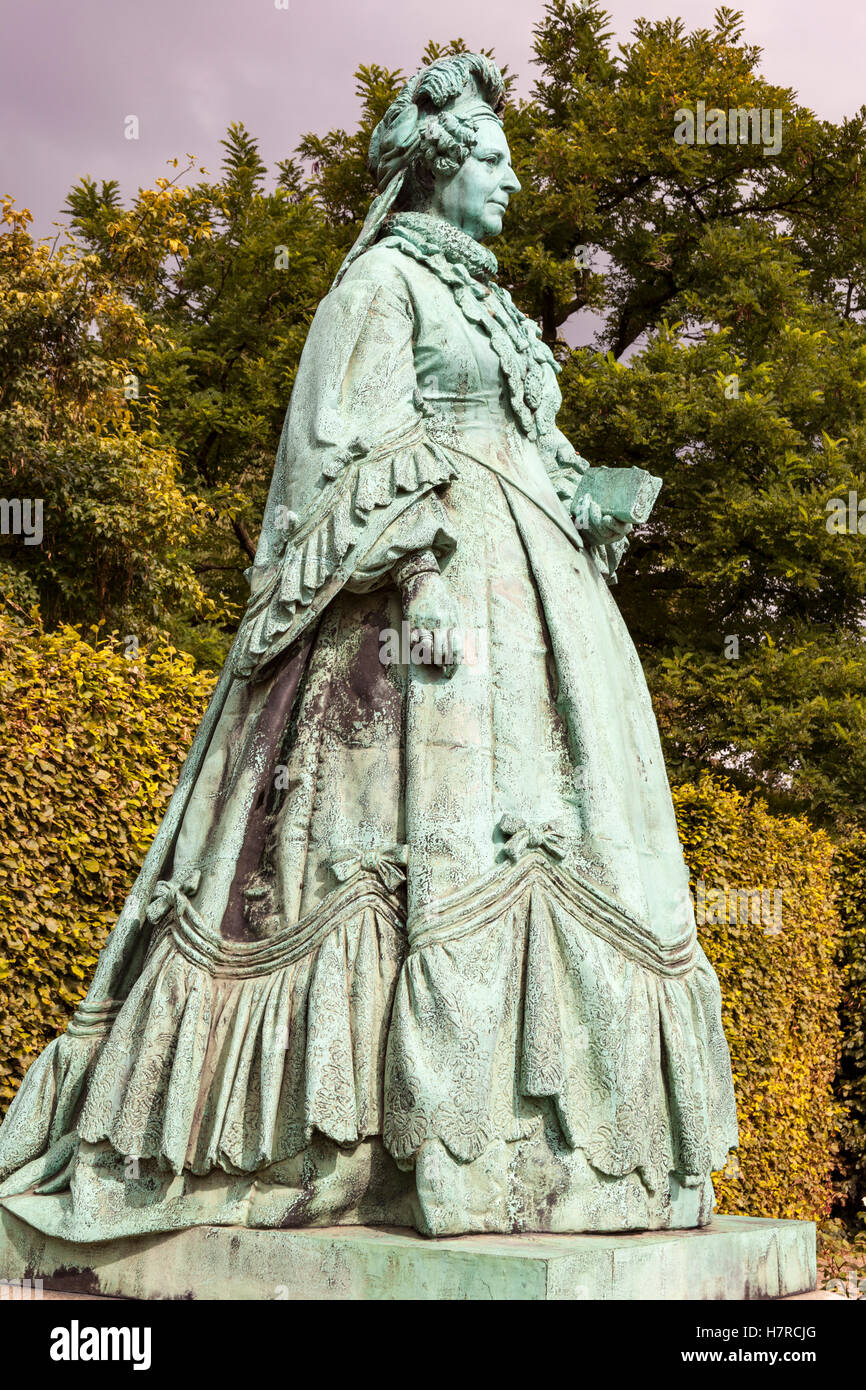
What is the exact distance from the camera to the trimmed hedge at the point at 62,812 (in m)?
6.29

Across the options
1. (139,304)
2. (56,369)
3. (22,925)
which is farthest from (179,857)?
(139,304)

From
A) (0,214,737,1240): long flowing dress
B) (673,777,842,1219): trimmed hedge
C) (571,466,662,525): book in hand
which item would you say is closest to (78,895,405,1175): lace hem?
(0,214,737,1240): long flowing dress

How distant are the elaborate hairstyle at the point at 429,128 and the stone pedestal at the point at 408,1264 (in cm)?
283

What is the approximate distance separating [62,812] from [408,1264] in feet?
12.4

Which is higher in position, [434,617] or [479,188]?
[479,188]

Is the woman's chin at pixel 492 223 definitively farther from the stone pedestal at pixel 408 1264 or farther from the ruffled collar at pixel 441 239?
the stone pedestal at pixel 408 1264

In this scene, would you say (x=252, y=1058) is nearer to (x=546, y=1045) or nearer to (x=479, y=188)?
(x=546, y=1045)

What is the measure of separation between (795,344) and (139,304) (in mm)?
7684

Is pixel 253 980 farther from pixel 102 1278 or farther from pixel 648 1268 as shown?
pixel 648 1268

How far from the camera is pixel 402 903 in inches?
147

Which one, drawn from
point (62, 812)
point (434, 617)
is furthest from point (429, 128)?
point (62, 812)

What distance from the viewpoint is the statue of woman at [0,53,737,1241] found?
3555 mm

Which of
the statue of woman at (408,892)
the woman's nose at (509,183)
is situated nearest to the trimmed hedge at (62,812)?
the statue of woman at (408,892)

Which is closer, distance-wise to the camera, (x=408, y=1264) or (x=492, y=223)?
(x=408, y=1264)
